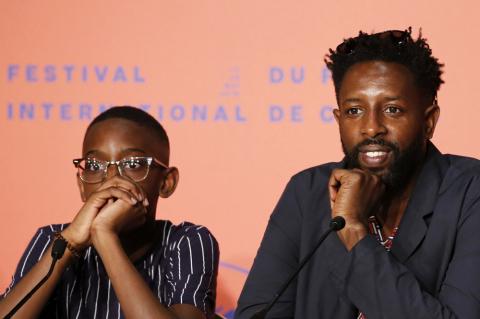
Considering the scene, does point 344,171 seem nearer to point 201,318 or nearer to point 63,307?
point 201,318

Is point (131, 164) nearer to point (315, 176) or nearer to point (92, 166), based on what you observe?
point (92, 166)

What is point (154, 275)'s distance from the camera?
9.05 feet

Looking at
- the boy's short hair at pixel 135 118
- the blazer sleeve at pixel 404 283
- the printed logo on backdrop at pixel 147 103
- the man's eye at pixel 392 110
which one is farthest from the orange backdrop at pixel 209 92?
the blazer sleeve at pixel 404 283

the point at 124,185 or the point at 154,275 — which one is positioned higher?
the point at 124,185

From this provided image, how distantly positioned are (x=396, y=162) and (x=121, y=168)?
82cm

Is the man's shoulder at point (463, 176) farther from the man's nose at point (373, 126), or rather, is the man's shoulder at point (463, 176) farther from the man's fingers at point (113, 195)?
the man's fingers at point (113, 195)

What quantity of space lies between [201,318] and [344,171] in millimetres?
611

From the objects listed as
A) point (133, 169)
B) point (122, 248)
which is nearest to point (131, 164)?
point (133, 169)

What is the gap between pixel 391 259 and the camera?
2205 millimetres

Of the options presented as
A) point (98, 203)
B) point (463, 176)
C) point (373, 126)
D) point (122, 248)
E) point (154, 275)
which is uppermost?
point (373, 126)

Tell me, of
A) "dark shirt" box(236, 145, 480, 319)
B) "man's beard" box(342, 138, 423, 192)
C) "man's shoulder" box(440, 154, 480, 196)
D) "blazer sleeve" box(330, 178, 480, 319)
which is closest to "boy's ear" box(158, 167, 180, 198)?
"dark shirt" box(236, 145, 480, 319)

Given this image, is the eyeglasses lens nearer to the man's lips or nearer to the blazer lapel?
the man's lips

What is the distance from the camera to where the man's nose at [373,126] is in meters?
2.39

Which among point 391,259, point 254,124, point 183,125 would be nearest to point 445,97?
point 254,124
